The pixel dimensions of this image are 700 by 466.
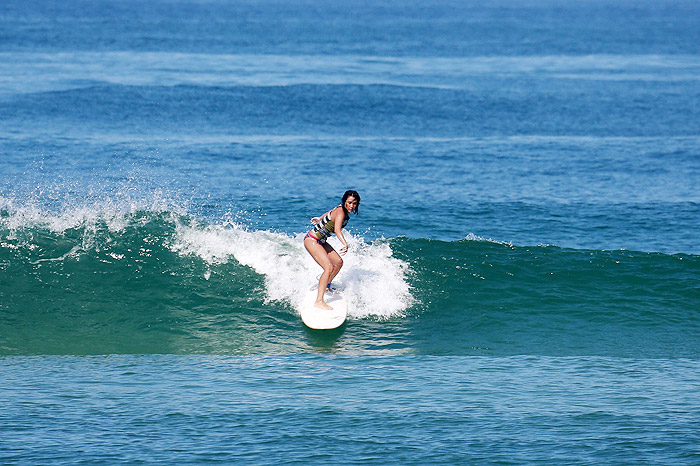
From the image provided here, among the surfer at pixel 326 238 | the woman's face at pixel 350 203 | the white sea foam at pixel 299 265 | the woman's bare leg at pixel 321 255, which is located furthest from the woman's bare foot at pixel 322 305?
the woman's face at pixel 350 203

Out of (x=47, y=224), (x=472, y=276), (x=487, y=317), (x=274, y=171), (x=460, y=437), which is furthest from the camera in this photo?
(x=274, y=171)

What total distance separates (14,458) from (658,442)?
5966 mm

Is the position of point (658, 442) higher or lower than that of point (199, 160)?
lower

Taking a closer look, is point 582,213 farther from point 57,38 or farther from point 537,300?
point 57,38

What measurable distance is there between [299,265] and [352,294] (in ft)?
4.47

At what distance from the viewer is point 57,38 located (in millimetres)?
70062

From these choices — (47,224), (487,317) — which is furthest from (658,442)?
(47,224)

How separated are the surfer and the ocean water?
0.75 meters

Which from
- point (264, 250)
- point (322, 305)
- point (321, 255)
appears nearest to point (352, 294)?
point (322, 305)

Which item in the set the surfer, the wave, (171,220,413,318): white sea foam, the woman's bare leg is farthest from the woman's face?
(171,220,413,318): white sea foam

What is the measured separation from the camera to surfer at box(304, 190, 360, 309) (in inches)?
425

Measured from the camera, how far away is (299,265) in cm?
1359

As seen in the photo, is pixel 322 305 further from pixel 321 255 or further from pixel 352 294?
pixel 352 294

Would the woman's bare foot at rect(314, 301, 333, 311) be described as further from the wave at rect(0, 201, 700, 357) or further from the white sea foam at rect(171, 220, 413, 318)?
the white sea foam at rect(171, 220, 413, 318)
